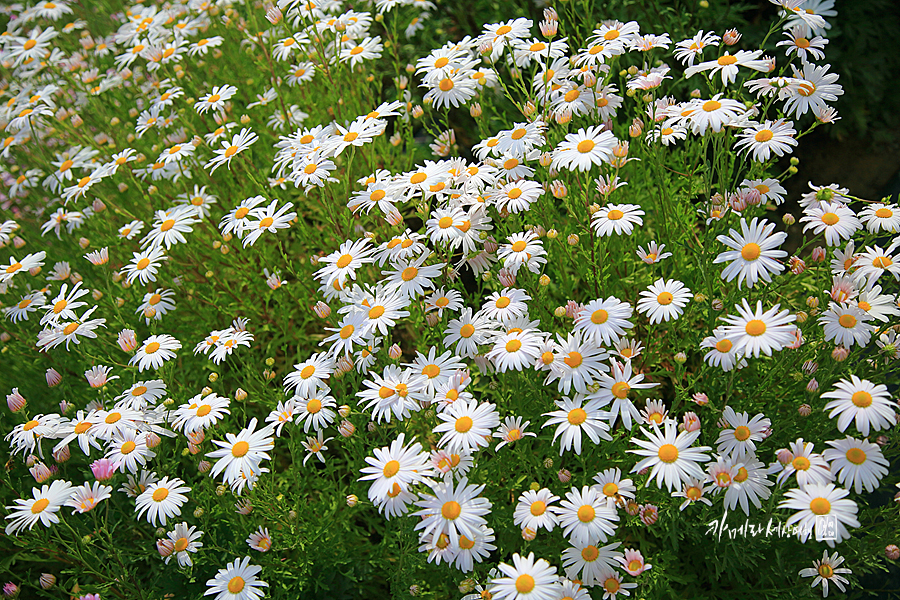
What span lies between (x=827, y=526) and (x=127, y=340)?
276 centimetres

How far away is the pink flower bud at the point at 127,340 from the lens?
9.04ft

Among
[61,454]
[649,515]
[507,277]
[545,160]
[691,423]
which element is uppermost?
[545,160]

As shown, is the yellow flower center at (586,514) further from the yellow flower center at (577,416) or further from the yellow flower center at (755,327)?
the yellow flower center at (755,327)

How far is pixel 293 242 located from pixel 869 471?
11.8 ft

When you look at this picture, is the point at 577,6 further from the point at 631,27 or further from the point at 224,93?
the point at 224,93

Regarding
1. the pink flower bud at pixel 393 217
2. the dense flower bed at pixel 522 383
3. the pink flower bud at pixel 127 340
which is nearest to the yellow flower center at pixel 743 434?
the dense flower bed at pixel 522 383

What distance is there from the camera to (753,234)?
204cm

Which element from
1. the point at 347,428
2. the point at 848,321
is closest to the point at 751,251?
the point at 848,321

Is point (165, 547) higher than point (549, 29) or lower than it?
lower

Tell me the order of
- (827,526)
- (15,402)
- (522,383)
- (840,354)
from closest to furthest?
(827,526) → (840,354) → (522,383) → (15,402)

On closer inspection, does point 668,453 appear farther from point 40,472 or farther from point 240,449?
point 40,472

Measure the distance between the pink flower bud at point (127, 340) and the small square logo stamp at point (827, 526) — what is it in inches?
107

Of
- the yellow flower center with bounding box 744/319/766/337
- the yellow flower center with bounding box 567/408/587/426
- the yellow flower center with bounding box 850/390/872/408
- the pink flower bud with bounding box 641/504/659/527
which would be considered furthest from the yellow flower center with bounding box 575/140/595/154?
the pink flower bud with bounding box 641/504/659/527

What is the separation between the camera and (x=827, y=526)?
5.67 ft
